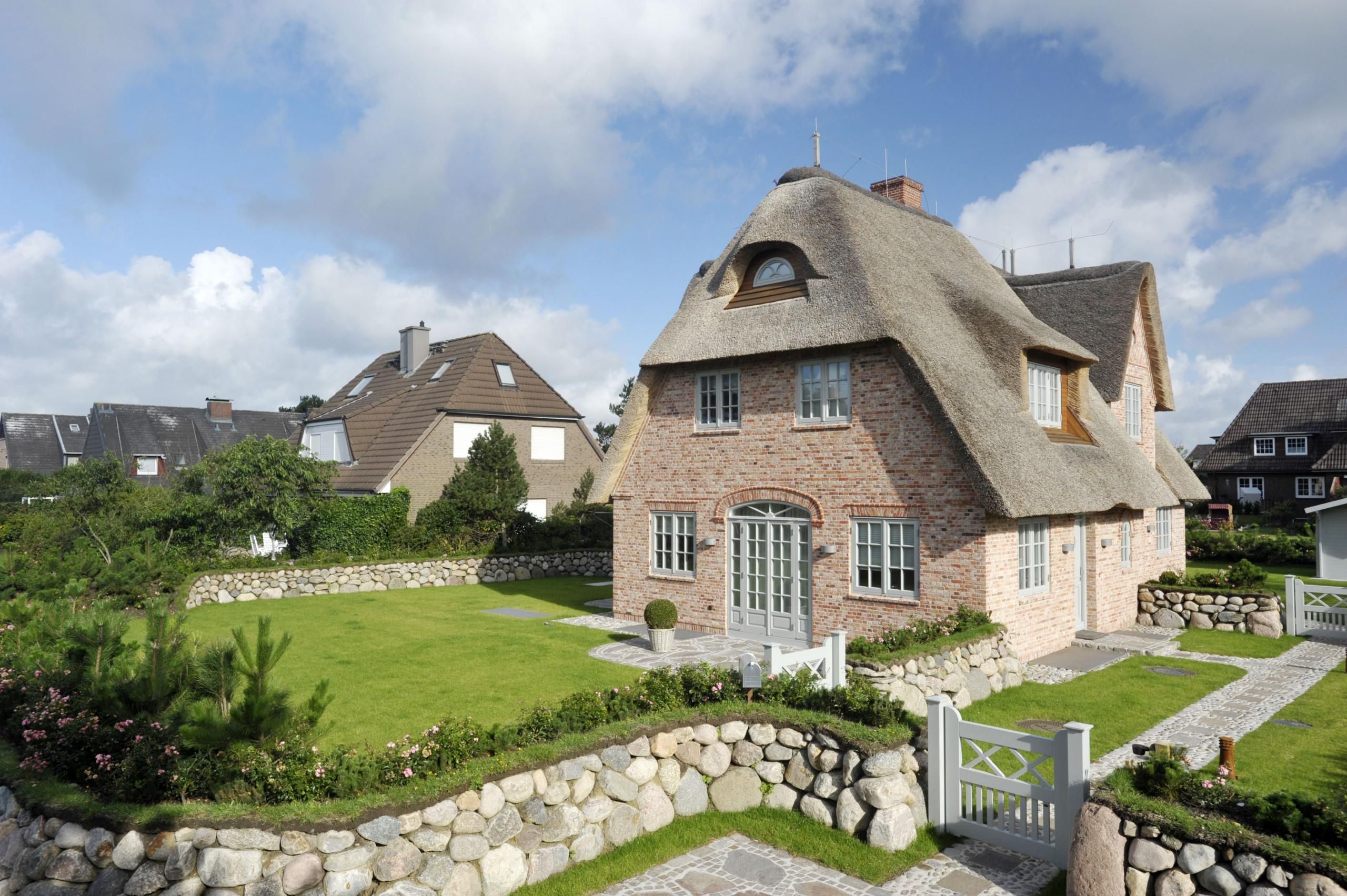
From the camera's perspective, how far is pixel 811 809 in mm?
8422

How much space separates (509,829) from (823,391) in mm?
10613

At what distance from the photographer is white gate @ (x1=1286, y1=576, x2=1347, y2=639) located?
17.2 meters

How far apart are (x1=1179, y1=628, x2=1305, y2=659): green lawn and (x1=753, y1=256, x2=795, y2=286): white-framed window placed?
10.4 metres

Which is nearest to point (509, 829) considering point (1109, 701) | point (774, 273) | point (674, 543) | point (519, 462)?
point (1109, 701)

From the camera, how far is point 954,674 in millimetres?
12000

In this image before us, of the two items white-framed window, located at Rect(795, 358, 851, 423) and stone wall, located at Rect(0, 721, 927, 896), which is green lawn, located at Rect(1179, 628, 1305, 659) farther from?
stone wall, located at Rect(0, 721, 927, 896)

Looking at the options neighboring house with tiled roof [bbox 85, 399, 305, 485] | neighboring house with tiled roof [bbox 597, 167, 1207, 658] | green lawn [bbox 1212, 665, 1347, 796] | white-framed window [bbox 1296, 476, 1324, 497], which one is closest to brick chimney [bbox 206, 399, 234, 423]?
neighboring house with tiled roof [bbox 85, 399, 305, 485]

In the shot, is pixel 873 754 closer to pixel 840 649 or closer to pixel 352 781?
pixel 840 649

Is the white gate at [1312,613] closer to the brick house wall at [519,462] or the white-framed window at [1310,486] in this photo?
the brick house wall at [519,462]

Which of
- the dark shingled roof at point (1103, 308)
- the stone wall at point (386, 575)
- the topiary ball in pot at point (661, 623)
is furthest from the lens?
the stone wall at point (386, 575)

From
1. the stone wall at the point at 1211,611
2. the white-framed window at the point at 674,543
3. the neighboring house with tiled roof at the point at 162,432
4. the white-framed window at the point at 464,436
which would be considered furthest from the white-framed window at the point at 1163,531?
the neighboring house with tiled roof at the point at 162,432

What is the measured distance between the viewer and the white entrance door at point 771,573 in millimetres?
16281

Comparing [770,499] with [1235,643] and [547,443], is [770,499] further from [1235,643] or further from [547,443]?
[547,443]

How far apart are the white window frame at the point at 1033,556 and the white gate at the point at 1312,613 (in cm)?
571
